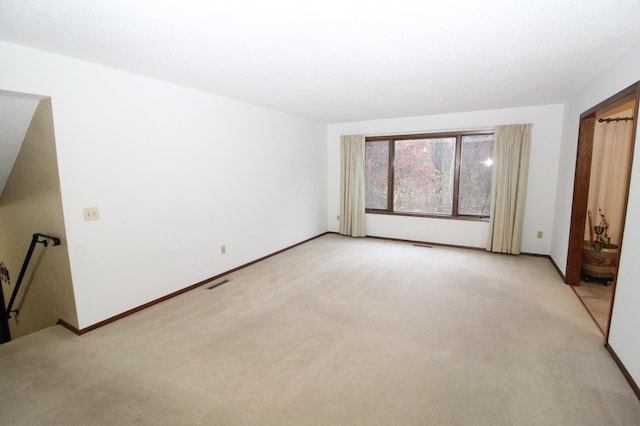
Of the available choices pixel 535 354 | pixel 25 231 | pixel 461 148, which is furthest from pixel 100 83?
pixel 461 148

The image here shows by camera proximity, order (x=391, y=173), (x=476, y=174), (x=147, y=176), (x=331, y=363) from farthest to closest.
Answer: (x=391, y=173)
(x=476, y=174)
(x=147, y=176)
(x=331, y=363)

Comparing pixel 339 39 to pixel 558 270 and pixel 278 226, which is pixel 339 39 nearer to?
pixel 278 226

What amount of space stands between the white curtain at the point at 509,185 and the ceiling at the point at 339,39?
51.9 inches

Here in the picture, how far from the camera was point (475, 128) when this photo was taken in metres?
4.95

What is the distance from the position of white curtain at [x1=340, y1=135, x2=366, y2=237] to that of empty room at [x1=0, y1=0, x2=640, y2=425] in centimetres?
112

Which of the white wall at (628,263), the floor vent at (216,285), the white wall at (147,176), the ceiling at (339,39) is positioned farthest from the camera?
the floor vent at (216,285)

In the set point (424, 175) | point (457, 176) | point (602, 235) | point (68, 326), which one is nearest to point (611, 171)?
point (602, 235)

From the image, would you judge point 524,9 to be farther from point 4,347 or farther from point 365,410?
point 4,347

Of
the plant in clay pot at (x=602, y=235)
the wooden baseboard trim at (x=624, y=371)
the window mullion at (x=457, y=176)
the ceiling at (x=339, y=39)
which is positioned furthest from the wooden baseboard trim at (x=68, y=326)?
the plant in clay pot at (x=602, y=235)

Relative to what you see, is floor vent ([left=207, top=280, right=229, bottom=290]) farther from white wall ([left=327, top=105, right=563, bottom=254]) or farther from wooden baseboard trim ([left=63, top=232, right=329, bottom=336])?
white wall ([left=327, top=105, right=563, bottom=254])

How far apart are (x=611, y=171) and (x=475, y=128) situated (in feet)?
5.99

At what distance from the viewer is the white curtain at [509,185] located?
15.2 feet

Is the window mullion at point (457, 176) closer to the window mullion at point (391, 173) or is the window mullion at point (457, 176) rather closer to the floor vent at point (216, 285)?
the window mullion at point (391, 173)

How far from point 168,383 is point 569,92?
5.10 metres
